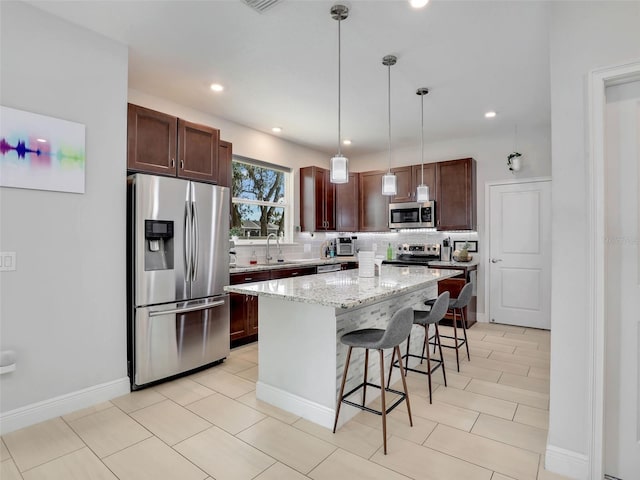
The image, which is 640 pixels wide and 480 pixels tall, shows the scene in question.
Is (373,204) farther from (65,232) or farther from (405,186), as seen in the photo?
(65,232)

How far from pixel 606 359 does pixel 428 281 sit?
1.18 metres

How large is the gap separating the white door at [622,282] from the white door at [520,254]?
10.9 feet

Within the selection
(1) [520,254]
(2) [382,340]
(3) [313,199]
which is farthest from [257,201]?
(1) [520,254]

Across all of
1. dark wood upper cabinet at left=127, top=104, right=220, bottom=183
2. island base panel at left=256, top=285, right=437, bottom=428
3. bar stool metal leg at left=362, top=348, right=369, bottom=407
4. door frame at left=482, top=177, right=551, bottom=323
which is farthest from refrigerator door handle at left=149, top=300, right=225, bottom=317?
door frame at left=482, top=177, right=551, bottom=323

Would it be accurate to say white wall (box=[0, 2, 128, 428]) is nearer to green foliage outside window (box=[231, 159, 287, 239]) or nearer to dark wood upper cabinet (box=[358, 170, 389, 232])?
green foliage outside window (box=[231, 159, 287, 239])

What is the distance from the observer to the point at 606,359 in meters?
1.85

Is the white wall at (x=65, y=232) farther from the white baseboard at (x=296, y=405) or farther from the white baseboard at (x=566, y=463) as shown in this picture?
the white baseboard at (x=566, y=463)

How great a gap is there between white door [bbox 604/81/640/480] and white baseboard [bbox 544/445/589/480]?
0.17 m

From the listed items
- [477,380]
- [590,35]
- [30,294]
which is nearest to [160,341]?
[30,294]

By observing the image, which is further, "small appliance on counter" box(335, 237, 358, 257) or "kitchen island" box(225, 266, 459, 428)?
"small appliance on counter" box(335, 237, 358, 257)

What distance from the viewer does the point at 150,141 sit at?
306 centimetres

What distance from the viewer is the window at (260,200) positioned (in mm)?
4827

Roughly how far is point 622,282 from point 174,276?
124 inches

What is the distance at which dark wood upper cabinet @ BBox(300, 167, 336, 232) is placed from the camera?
555 centimetres
